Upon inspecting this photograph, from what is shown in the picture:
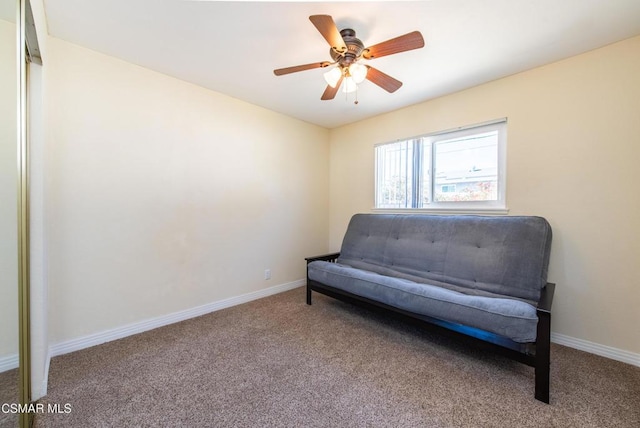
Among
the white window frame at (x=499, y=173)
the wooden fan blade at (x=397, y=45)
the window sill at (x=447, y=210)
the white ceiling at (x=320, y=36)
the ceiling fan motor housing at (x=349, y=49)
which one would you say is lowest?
the window sill at (x=447, y=210)

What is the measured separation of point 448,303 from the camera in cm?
176

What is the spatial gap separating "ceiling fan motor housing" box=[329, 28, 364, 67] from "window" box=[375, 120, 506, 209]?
5.01ft

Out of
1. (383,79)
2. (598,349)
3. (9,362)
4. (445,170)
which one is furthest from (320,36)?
(598,349)

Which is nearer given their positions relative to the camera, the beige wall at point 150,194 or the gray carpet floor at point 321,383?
the gray carpet floor at point 321,383

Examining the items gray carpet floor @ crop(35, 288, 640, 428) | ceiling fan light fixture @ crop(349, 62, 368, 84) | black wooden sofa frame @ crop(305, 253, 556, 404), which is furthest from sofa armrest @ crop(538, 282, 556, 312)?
ceiling fan light fixture @ crop(349, 62, 368, 84)

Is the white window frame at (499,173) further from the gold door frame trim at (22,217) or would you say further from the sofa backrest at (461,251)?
the gold door frame trim at (22,217)

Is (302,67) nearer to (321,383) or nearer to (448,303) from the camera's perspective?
(448,303)

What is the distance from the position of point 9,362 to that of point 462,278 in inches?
119

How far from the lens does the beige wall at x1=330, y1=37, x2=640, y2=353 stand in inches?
71.9

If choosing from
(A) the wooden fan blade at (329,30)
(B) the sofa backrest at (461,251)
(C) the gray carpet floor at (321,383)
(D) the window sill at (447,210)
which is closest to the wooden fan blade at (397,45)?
(A) the wooden fan blade at (329,30)

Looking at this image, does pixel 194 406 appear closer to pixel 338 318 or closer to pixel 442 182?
pixel 338 318

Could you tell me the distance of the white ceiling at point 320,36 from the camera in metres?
1.56

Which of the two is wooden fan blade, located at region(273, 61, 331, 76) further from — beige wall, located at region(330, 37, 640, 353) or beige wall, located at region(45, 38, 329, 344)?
beige wall, located at region(330, 37, 640, 353)

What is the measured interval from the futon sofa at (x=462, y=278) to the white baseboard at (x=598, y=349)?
0.54m
